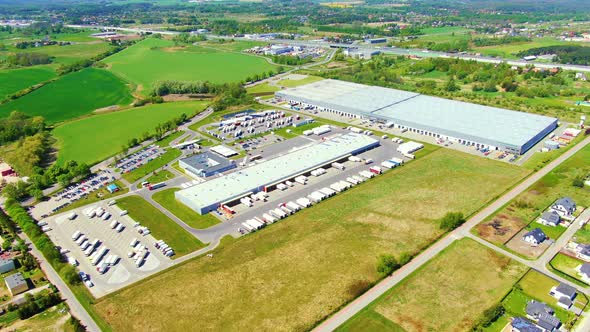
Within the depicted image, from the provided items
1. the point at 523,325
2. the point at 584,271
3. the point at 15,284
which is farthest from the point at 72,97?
the point at 584,271

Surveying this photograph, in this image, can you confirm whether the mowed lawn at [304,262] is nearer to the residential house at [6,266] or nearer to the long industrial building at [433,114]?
the long industrial building at [433,114]

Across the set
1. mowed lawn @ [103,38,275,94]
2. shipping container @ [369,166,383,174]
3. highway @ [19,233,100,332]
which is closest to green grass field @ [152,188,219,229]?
highway @ [19,233,100,332]

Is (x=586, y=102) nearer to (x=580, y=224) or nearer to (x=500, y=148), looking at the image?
(x=500, y=148)

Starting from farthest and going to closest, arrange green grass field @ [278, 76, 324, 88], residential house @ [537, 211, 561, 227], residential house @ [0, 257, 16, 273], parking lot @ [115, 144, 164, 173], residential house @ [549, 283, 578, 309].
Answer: green grass field @ [278, 76, 324, 88] < parking lot @ [115, 144, 164, 173] < residential house @ [537, 211, 561, 227] < residential house @ [0, 257, 16, 273] < residential house @ [549, 283, 578, 309]

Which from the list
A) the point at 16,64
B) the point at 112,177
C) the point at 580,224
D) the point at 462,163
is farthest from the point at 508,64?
the point at 16,64

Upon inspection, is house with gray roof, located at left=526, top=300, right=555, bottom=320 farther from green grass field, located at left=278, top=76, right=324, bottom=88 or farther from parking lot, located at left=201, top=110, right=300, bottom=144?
green grass field, located at left=278, top=76, right=324, bottom=88

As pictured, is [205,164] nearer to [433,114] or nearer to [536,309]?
[433,114]
